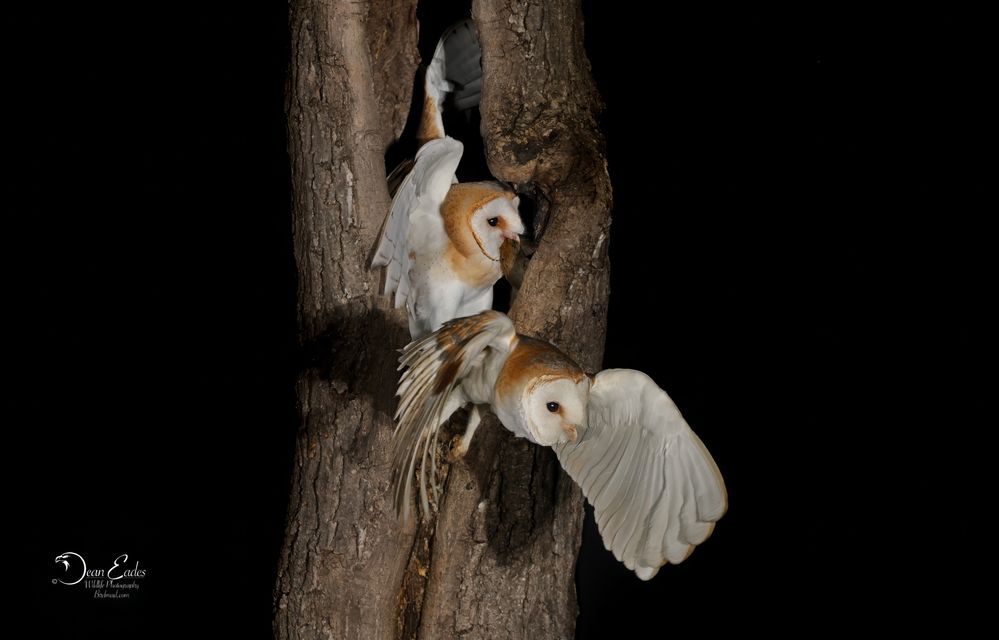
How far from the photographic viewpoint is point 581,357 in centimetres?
130

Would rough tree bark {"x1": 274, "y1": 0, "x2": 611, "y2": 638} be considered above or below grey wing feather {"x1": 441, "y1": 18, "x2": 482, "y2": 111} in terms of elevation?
below

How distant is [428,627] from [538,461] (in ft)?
0.91

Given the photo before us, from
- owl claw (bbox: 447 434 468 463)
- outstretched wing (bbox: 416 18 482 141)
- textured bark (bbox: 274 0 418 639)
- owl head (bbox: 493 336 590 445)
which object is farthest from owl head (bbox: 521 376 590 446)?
outstretched wing (bbox: 416 18 482 141)

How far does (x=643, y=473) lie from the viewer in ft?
3.55

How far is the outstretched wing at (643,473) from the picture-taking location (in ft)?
3.37

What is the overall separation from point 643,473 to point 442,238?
0.37 m

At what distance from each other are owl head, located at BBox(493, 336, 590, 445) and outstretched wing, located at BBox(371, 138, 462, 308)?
27cm

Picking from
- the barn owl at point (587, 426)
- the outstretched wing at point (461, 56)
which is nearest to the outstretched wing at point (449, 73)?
the outstretched wing at point (461, 56)

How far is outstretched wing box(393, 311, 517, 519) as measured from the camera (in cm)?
98

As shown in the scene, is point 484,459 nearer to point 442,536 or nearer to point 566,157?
point 442,536

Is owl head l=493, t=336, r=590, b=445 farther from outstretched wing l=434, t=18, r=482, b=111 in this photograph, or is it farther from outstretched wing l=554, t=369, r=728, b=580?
outstretched wing l=434, t=18, r=482, b=111

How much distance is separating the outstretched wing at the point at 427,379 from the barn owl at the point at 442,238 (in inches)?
7.9

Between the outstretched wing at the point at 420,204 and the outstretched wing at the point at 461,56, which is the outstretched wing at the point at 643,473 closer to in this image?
the outstretched wing at the point at 420,204

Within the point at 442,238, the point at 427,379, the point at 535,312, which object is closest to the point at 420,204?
the point at 442,238
